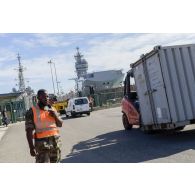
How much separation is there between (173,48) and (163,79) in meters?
0.94

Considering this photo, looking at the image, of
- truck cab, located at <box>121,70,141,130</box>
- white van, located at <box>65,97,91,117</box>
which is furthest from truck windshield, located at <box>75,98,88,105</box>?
truck cab, located at <box>121,70,141,130</box>

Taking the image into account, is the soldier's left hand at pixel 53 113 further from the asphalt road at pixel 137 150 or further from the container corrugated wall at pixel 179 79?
the container corrugated wall at pixel 179 79

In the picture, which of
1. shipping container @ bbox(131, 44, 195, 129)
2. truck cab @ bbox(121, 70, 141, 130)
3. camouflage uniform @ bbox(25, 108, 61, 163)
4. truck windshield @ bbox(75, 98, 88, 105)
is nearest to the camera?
camouflage uniform @ bbox(25, 108, 61, 163)

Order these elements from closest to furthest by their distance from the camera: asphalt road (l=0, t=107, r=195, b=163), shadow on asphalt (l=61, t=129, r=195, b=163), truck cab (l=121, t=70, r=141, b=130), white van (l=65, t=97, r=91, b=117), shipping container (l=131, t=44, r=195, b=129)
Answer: asphalt road (l=0, t=107, r=195, b=163) < shadow on asphalt (l=61, t=129, r=195, b=163) < shipping container (l=131, t=44, r=195, b=129) < truck cab (l=121, t=70, r=141, b=130) < white van (l=65, t=97, r=91, b=117)

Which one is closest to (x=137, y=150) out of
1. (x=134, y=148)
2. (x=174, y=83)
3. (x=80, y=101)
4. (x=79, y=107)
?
(x=134, y=148)

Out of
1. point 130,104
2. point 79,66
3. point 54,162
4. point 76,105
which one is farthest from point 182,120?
point 79,66

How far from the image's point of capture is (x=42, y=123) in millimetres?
6324

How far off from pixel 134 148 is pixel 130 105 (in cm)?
446

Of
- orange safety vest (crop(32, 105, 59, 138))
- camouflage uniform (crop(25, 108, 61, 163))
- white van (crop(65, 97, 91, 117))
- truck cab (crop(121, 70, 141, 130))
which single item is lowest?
camouflage uniform (crop(25, 108, 61, 163))

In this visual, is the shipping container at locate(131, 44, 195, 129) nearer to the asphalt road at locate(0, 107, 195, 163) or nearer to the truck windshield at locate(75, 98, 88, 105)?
the asphalt road at locate(0, 107, 195, 163)

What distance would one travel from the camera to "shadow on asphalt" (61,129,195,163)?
9.63 m

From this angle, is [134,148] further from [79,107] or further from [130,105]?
[79,107]

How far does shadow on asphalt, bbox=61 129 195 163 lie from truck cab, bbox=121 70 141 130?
0.90 metres

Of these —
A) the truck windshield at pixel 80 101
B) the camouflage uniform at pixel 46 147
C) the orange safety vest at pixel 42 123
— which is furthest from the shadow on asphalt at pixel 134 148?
the truck windshield at pixel 80 101
